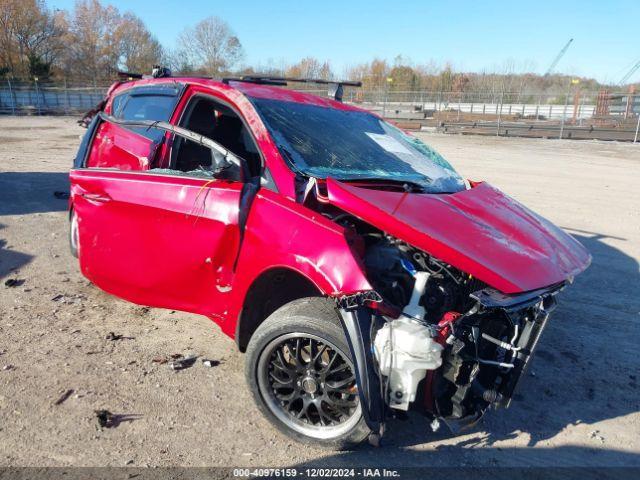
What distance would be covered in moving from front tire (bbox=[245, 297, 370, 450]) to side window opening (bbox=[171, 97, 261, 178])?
1354mm

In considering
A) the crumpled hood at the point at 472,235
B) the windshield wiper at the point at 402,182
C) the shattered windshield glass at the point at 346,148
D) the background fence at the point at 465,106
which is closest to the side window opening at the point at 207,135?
the shattered windshield glass at the point at 346,148

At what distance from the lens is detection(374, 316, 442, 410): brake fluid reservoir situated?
2396mm

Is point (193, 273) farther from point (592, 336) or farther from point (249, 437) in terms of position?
point (592, 336)

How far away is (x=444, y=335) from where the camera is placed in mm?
2441

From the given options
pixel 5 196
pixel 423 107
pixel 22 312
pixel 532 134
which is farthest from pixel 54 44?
pixel 22 312

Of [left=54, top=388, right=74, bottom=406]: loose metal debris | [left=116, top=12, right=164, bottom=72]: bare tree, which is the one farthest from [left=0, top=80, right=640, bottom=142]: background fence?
[left=54, top=388, right=74, bottom=406]: loose metal debris

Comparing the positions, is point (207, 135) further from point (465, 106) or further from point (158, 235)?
point (465, 106)

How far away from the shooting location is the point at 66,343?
3756mm

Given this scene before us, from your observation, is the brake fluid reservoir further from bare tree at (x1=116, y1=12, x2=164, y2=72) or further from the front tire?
bare tree at (x1=116, y1=12, x2=164, y2=72)

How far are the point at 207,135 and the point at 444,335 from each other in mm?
2590

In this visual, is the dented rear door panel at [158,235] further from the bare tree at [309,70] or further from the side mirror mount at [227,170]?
the bare tree at [309,70]

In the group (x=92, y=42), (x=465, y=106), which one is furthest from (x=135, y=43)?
(x=465, y=106)

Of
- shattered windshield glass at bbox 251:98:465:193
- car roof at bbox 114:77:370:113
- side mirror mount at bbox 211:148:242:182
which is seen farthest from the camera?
car roof at bbox 114:77:370:113

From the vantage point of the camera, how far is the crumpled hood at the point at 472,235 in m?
2.63
